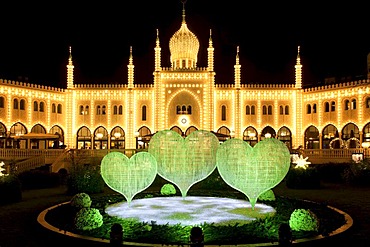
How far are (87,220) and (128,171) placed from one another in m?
3.54

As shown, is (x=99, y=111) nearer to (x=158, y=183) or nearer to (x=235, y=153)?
(x=158, y=183)

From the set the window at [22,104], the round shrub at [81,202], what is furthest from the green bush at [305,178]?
the window at [22,104]

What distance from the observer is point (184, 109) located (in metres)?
48.8

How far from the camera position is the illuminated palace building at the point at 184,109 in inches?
1885

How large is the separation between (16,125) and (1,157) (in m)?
13.9

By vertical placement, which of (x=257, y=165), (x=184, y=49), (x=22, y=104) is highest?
(x=184, y=49)

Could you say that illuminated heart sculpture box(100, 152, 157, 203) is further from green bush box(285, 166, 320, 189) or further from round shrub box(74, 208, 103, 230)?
green bush box(285, 166, 320, 189)

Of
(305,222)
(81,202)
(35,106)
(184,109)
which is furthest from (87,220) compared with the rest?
(35,106)

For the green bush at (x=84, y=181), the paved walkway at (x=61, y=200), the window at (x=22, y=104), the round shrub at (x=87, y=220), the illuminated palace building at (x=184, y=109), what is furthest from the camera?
the illuminated palace building at (x=184, y=109)

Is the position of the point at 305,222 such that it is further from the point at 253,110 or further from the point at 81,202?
the point at 253,110

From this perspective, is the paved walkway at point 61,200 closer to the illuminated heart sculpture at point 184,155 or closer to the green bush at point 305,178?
the green bush at point 305,178

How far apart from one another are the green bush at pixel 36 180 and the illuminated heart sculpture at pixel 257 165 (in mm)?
15419

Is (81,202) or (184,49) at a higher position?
(184,49)

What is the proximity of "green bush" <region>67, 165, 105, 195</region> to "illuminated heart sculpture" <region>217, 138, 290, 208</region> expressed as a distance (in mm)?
10057
